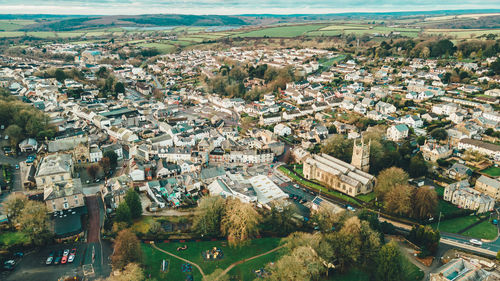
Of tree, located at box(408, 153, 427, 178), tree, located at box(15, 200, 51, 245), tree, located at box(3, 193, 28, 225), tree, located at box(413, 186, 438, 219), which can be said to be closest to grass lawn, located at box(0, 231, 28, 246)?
tree, located at box(15, 200, 51, 245)

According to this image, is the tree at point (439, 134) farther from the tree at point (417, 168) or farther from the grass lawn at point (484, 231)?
the grass lawn at point (484, 231)

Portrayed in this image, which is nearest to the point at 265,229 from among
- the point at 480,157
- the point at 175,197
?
the point at 175,197

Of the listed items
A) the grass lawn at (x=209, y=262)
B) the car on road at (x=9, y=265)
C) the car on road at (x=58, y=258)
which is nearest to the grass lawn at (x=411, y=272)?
the grass lawn at (x=209, y=262)

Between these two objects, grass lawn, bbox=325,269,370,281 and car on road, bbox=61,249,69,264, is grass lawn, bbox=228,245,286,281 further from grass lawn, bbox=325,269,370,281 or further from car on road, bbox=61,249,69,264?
car on road, bbox=61,249,69,264

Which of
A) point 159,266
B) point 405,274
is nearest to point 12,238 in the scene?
point 159,266

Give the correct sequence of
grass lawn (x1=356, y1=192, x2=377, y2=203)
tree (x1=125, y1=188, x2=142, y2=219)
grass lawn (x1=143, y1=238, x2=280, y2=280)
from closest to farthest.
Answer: grass lawn (x1=143, y1=238, x2=280, y2=280), tree (x1=125, y1=188, x2=142, y2=219), grass lawn (x1=356, y1=192, x2=377, y2=203)
